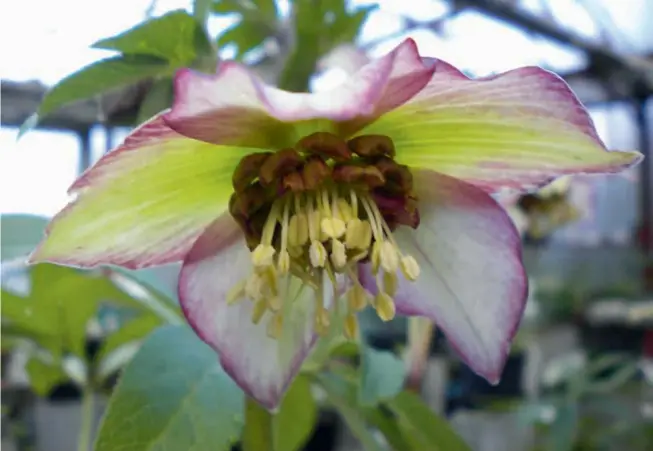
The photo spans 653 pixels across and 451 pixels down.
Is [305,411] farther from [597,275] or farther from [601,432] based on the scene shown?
[597,275]

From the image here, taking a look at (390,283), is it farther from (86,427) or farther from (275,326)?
(86,427)

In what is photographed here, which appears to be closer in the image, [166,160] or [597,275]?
[166,160]

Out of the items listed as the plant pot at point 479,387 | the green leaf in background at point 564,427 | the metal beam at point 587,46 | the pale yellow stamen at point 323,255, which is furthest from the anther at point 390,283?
the metal beam at point 587,46

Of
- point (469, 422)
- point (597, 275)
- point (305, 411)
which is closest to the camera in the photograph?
point (305, 411)

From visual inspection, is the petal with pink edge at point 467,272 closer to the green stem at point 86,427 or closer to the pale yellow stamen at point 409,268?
the pale yellow stamen at point 409,268

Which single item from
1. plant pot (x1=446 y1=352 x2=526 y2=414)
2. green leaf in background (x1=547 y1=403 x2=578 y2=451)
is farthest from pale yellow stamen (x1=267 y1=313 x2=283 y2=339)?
plant pot (x1=446 y1=352 x2=526 y2=414)

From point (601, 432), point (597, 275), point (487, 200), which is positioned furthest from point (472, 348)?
point (597, 275)

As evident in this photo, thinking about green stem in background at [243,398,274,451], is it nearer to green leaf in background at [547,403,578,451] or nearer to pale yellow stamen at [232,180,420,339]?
pale yellow stamen at [232,180,420,339]
